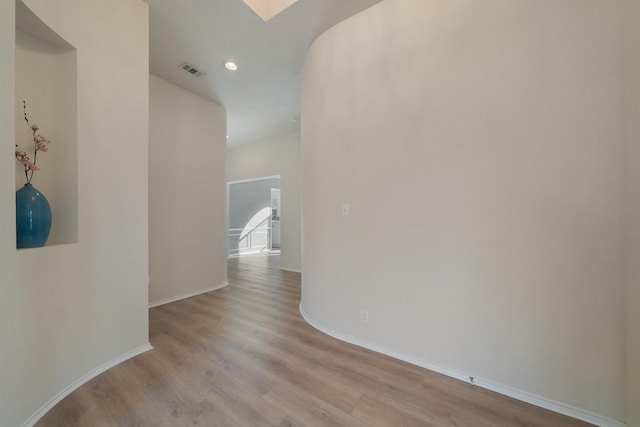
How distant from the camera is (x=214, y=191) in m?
3.89

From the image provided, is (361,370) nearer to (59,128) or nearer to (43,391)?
(43,391)

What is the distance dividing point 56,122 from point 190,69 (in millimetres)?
1794

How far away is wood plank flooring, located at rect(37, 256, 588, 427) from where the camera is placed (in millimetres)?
1384

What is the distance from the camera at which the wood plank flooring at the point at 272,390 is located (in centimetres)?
138

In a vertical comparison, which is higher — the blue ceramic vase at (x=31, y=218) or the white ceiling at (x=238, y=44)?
the white ceiling at (x=238, y=44)

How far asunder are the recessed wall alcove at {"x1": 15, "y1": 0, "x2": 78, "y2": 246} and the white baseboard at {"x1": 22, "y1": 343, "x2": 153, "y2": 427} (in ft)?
3.34

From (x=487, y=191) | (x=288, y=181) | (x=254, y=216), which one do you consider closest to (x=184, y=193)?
(x=288, y=181)

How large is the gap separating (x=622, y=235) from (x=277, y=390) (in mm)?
2346

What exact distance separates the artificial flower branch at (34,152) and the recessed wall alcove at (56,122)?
3 centimetres

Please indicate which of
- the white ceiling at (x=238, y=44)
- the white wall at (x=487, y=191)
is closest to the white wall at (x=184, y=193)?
the white ceiling at (x=238, y=44)

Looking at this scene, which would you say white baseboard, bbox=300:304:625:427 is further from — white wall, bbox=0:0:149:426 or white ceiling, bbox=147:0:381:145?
white ceiling, bbox=147:0:381:145

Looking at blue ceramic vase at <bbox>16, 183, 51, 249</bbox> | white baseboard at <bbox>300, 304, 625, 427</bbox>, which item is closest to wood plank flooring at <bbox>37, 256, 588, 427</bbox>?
white baseboard at <bbox>300, 304, 625, 427</bbox>

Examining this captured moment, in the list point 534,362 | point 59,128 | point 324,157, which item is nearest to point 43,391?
point 59,128

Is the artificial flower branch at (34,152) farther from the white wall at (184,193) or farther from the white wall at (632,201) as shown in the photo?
the white wall at (632,201)
